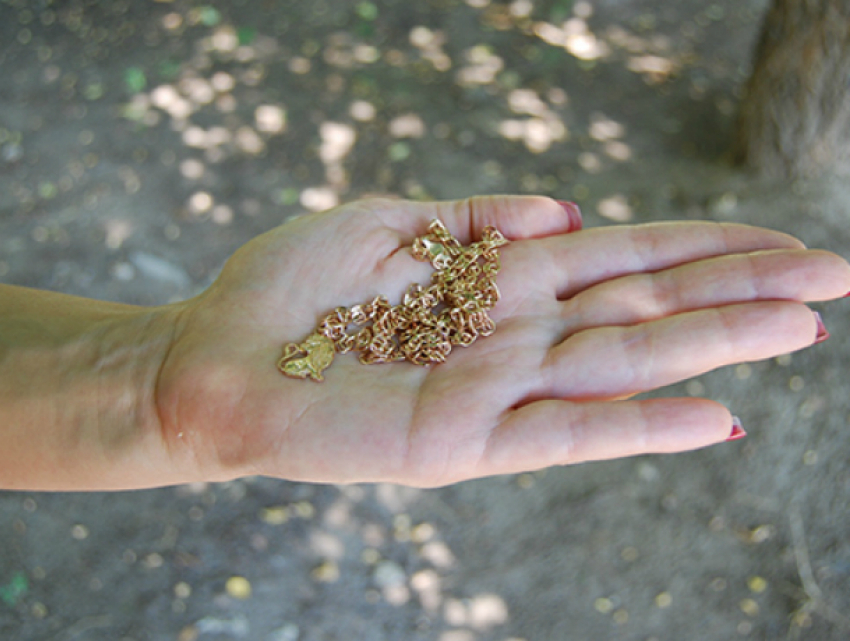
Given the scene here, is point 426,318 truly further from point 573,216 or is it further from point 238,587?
point 238,587

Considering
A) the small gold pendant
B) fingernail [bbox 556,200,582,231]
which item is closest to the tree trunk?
fingernail [bbox 556,200,582,231]

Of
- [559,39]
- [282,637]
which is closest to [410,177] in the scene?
[559,39]

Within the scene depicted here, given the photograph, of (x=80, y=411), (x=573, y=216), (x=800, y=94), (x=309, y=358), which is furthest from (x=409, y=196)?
(x=80, y=411)

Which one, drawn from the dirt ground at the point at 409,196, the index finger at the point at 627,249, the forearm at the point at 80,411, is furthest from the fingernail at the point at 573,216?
the forearm at the point at 80,411

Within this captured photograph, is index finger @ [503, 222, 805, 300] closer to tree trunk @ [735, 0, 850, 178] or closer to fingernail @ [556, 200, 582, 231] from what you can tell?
fingernail @ [556, 200, 582, 231]

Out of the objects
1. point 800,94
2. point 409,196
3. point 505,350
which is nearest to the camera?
point 505,350
